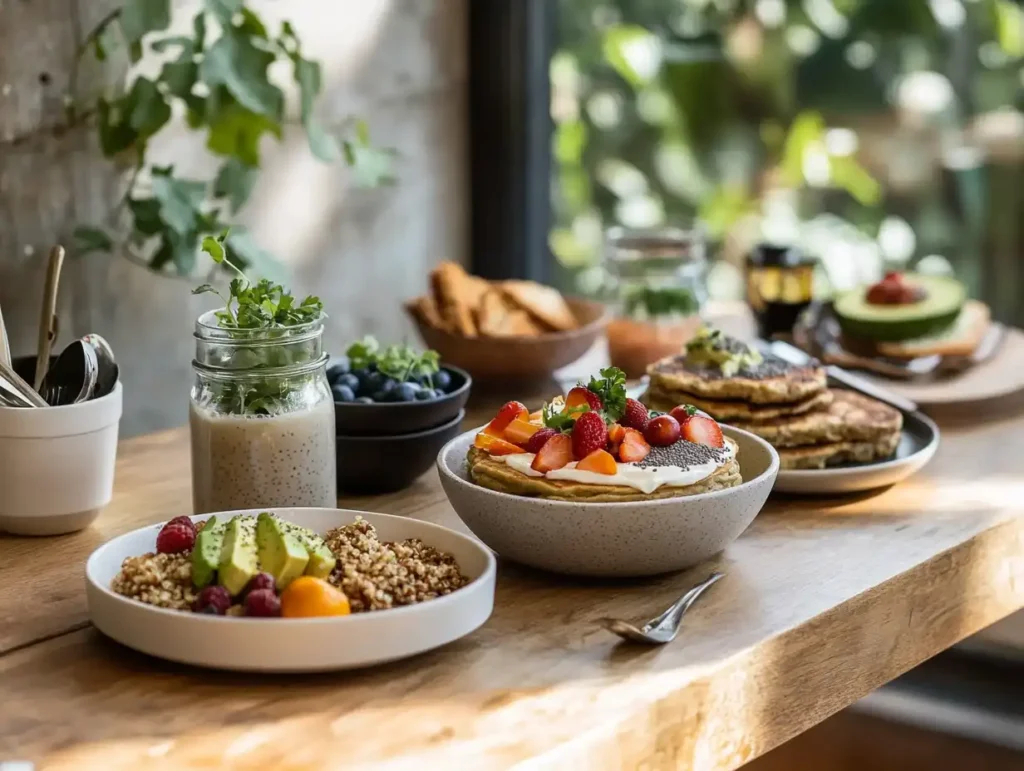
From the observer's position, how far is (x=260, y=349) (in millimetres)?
1342

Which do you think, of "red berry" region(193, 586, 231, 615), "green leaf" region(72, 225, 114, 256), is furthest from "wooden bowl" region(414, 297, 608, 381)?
"red berry" region(193, 586, 231, 615)

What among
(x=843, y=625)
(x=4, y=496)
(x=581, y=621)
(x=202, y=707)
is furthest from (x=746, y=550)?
(x=4, y=496)

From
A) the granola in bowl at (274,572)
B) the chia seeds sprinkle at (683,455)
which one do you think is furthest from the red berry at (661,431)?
the granola in bowl at (274,572)

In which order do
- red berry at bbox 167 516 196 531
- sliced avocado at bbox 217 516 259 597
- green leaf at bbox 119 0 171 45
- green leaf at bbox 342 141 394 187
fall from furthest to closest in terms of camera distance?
green leaf at bbox 342 141 394 187, green leaf at bbox 119 0 171 45, red berry at bbox 167 516 196 531, sliced avocado at bbox 217 516 259 597

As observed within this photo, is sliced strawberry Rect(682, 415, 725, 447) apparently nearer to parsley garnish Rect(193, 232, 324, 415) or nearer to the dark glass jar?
parsley garnish Rect(193, 232, 324, 415)

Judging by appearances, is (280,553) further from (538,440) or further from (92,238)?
(92,238)

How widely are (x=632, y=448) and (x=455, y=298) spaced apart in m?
0.77

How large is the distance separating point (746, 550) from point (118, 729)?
68 centimetres

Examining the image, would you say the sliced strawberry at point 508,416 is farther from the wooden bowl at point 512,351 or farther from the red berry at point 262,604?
the wooden bowl at point 512,351

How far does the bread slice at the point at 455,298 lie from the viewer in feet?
6.58

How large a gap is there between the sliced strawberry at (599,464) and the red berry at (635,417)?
8cm

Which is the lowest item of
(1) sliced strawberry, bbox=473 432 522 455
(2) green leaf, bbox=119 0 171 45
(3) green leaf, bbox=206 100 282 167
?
(1) sliced strawberry, bbox=473 432 522 455

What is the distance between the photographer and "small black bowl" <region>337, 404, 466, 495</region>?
158cm

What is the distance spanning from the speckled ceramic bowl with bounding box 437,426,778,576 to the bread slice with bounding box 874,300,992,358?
86 cm
